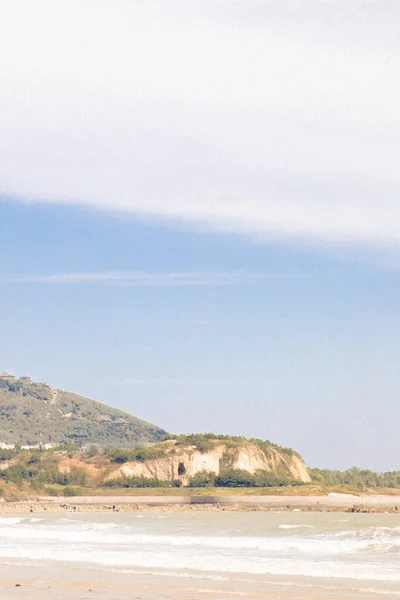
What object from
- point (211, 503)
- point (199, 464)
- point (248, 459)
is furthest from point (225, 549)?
point (248, 459)

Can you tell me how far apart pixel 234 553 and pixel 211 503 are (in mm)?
83978

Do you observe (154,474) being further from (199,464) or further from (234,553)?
(234,553)

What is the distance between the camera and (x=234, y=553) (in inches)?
1831

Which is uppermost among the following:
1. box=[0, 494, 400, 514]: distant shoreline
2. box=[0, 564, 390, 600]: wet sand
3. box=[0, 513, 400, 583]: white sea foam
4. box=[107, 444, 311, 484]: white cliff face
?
box=[107, 444, 311, 484]: white cliff face

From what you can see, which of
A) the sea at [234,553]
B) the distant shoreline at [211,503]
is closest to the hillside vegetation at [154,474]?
the distant shoreline at [211,503]

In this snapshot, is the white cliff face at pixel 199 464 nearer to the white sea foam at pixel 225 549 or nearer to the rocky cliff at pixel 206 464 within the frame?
the rocky cliff at pixel 206 464

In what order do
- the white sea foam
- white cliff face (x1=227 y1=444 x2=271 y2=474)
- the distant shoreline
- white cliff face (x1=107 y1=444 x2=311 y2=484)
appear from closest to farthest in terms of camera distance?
the white sea foam, the distant shoreline, white cliff face (x1=107 y1=444 x2=311 y2=484), white cliff face (x1=227 y1=444 x2=271 y2=474)

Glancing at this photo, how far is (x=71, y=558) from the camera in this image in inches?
1757

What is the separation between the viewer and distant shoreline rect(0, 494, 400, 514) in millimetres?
122562

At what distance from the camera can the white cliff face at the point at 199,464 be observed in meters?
149

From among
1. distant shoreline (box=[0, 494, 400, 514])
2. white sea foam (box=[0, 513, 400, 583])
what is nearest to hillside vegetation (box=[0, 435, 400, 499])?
distant shoreline (box=[0, 494, 400, 514])

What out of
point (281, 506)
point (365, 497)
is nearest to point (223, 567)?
point (281, 506)

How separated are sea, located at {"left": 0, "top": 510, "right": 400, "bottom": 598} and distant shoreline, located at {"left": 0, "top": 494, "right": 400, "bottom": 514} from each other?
5110 cm

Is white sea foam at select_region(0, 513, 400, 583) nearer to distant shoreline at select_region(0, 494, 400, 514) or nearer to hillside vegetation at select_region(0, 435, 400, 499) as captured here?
distant shoreline at select_region(0, 494, 400, 514)
